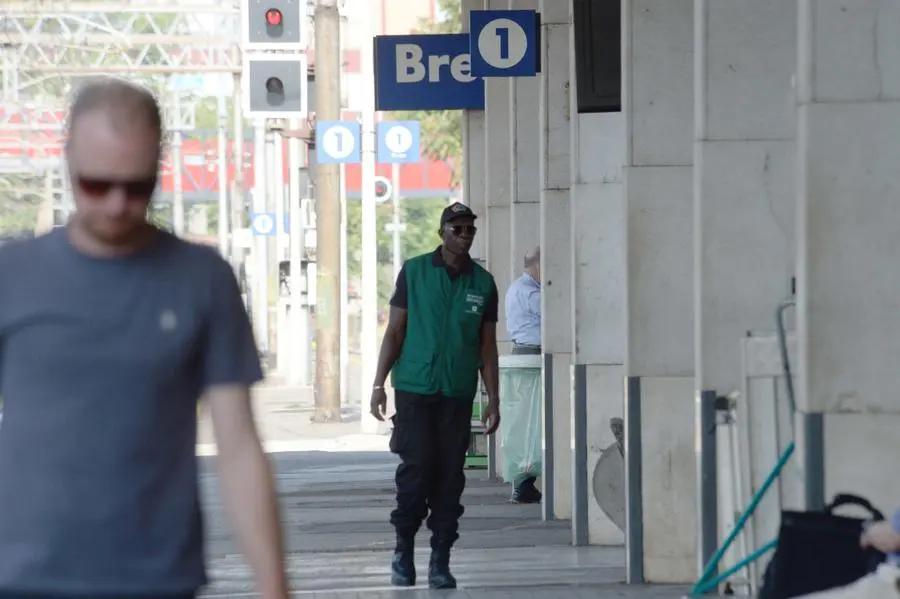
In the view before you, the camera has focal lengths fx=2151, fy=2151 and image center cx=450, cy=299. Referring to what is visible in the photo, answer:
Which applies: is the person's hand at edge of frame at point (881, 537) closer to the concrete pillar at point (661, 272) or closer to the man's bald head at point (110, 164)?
the man's bald head at point (110, 164)

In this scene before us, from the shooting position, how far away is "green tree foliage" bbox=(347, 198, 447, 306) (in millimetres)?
72562

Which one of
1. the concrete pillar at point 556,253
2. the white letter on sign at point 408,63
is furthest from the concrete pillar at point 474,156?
the concrete pillar at point 556,253

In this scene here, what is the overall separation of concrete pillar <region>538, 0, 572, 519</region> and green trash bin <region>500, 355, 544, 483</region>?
4.94ft

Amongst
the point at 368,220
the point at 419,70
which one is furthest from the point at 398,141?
the point at 419,70

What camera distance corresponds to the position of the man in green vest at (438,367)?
10.5m

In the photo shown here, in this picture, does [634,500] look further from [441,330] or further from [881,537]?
[881,537]

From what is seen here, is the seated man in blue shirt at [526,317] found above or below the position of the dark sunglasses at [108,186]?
below

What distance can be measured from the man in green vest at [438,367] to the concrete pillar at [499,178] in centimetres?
872

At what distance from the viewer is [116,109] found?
11.8 feet

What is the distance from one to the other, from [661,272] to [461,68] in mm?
8110

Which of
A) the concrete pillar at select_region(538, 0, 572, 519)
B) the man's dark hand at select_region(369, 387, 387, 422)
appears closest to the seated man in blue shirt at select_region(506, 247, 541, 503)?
the concrete pillar at select_region(538, 0, 572, 519)

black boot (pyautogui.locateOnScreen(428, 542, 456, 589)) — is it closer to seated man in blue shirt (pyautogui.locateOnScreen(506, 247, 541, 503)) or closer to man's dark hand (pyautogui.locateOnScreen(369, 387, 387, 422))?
man's dark hand (pyautogui.locateOnScreen(369, 387, 387, 422))

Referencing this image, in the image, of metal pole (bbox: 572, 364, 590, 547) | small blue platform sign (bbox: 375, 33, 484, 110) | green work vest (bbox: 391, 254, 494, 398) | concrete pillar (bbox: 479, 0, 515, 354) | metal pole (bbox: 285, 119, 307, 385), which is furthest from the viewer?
metal pole (bbox: 285, 119, 307, 385)

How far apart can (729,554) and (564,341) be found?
18.6 feet
